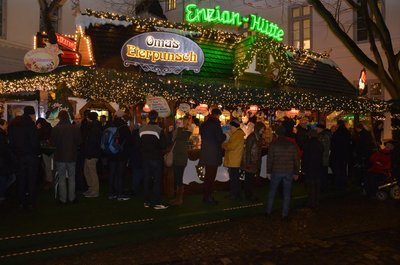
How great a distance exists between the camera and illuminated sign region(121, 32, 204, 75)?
1283 cm

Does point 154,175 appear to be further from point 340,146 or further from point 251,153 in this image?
point 340,146

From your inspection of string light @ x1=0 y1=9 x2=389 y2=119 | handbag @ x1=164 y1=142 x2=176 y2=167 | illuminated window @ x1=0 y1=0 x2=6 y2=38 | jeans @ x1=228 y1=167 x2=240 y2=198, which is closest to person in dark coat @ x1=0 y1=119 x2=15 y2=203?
string light @ x1=0 y1=9 x2=389 y2=119

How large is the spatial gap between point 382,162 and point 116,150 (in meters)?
6.65

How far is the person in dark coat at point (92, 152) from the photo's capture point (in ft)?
30.1

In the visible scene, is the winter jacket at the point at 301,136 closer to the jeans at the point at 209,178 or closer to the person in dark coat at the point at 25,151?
the jeans at the point at 209,178

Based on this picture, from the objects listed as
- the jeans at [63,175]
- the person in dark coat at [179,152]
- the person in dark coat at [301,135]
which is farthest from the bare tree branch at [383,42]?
the jeans at [63,175]

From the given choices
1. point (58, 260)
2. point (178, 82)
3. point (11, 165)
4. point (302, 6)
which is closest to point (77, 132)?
point (11, 165)

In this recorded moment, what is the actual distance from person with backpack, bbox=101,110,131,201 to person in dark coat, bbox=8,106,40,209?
1420 millimetres

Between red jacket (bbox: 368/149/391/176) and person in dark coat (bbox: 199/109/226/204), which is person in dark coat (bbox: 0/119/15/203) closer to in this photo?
person in dark coat (bbox: 199/109/226/204)

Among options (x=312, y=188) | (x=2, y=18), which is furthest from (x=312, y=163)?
(x=2, y=18)

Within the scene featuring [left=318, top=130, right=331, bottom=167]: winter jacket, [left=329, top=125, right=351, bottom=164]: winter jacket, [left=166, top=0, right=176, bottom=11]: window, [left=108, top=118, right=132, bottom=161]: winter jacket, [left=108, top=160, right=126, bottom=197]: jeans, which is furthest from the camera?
[left=166, top=0, right=176, bottom=11]: window

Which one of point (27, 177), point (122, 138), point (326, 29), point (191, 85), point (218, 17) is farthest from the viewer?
point (326, 29)

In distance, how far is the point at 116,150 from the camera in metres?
8.98

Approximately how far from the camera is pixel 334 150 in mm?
11945
